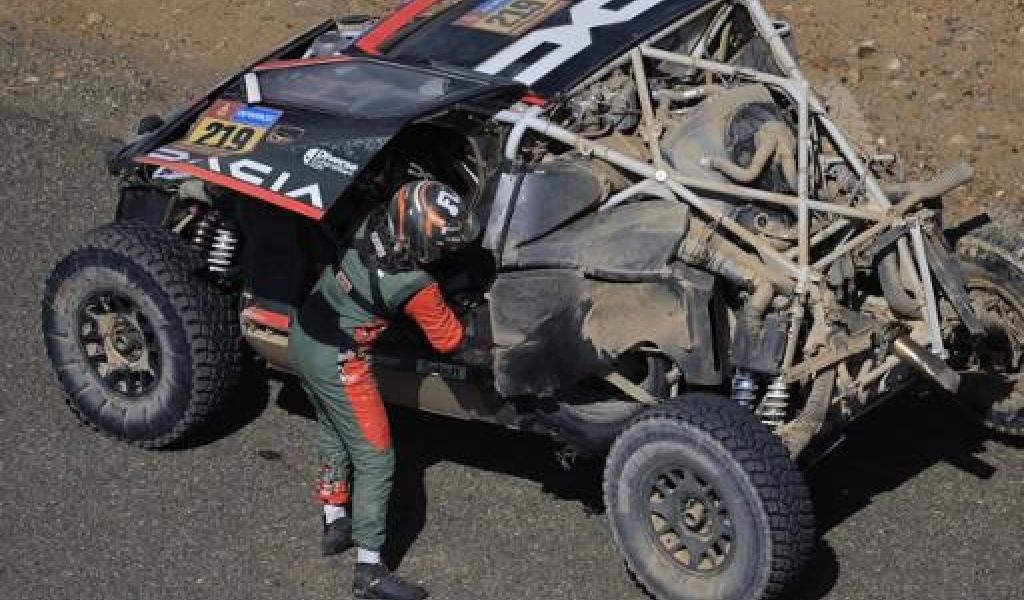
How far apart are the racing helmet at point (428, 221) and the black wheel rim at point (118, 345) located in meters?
1.74

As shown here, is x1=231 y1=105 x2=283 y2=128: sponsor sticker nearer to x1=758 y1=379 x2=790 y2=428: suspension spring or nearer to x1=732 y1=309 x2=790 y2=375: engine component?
x1=732 y1=309 x2=790 y2=375: engine component

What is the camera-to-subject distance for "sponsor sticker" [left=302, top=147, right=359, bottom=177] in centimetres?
692

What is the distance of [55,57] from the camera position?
12734 mm

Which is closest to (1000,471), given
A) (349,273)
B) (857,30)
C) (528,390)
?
(528,390)

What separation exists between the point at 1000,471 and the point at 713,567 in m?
1.78

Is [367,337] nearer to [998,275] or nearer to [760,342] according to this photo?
[760,342]

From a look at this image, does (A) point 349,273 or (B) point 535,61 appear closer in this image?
(A) point 349,273

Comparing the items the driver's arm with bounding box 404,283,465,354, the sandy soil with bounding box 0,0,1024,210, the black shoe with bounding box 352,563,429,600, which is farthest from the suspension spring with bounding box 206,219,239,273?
the sandy soil with bounding box 0,0,1024,210

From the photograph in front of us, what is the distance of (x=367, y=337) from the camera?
23.5 ft

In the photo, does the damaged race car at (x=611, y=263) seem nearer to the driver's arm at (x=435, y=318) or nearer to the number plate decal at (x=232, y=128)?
the number plate decal at (x=232, y=128)

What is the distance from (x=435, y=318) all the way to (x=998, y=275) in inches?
97.7

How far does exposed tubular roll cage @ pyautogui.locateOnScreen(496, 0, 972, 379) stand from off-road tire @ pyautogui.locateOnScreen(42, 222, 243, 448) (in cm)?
161

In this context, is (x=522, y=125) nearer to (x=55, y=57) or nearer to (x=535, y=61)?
(x=535, y=61)

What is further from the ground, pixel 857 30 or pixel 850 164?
pixel 850 164
